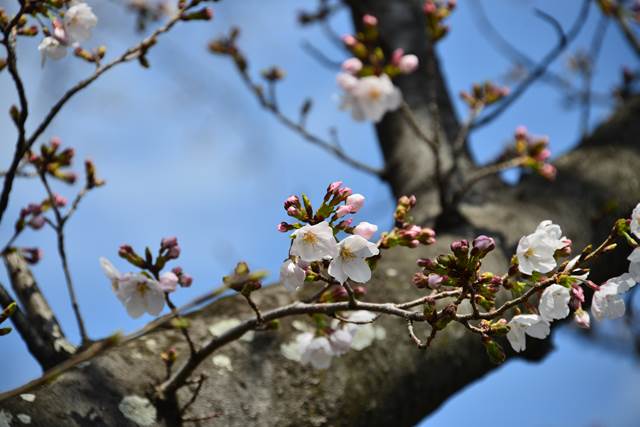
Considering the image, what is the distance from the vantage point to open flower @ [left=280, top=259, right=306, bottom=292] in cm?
104

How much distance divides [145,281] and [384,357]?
2.34 feet

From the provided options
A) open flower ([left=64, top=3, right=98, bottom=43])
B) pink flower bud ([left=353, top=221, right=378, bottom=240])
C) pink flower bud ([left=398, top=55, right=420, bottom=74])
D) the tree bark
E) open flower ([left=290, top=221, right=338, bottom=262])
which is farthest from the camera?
pink flower bud ([left=398, top=55, right=420, bottom=74])

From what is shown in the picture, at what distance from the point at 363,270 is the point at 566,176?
1.59m

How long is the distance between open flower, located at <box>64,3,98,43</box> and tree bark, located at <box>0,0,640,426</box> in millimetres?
718

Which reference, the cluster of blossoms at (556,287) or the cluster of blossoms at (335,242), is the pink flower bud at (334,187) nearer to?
the cluster of blossoms at (335,242)

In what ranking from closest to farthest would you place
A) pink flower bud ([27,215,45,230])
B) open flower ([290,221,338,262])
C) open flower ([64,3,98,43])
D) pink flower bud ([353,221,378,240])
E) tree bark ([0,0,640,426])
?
open flower ([290,221,338,262]), pink flower bud ([353,221,378,240]), tree bark ([0,0,640,426]), open flower ([64,3,98,43]), pink flower bud ([27,215,45,230])

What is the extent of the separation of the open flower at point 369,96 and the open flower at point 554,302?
1.25 metres

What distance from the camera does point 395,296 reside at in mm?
1721

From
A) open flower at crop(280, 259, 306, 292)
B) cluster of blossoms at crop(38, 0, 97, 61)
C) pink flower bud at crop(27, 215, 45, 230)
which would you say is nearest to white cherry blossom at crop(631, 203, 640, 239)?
Answer: open flower at crop(280, 259, 306, 292)

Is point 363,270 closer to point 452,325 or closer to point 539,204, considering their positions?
point 452,325

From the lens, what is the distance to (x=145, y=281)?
1.15 metres

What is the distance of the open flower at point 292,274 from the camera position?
104 cm

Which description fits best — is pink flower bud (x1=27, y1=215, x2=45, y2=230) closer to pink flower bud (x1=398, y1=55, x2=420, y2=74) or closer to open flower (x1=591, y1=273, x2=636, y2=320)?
pink flower bud (x1=398, y1=55, x2=420, y2=74)

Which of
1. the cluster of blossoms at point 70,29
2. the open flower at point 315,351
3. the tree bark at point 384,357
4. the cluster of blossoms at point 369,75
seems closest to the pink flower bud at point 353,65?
the cluster of blossoms at point 369,75
